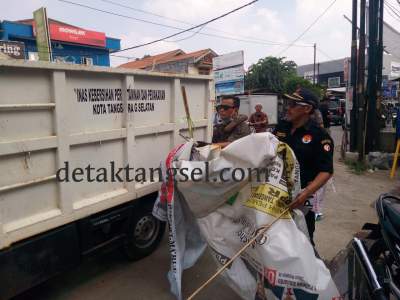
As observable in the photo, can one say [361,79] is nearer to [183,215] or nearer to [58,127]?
[183,215]

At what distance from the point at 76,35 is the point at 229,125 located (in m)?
14.5

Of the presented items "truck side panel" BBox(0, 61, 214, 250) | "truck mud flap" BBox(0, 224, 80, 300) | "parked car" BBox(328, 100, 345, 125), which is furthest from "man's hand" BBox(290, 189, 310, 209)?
"parked car" BBox(328, 100, 345, 125)

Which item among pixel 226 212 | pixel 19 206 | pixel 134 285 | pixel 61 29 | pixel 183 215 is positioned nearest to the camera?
pixel 19 206

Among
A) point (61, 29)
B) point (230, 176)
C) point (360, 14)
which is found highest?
point (61, 29)

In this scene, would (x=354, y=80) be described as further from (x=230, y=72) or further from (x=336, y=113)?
(x=336, y=113)

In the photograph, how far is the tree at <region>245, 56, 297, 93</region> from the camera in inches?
1200

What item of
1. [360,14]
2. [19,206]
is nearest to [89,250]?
→ [19,206]

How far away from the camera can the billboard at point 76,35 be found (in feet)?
51.8

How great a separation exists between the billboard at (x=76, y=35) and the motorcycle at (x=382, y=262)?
15.9 m

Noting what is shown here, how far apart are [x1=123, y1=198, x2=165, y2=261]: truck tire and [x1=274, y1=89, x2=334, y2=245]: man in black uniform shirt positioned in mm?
1642

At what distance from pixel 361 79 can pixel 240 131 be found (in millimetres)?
6493

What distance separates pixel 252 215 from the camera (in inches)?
101

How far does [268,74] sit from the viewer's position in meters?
30.7

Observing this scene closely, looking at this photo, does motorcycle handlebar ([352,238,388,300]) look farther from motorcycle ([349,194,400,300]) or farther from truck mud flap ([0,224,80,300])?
→ truck mud flap ([0,224,80,300])
